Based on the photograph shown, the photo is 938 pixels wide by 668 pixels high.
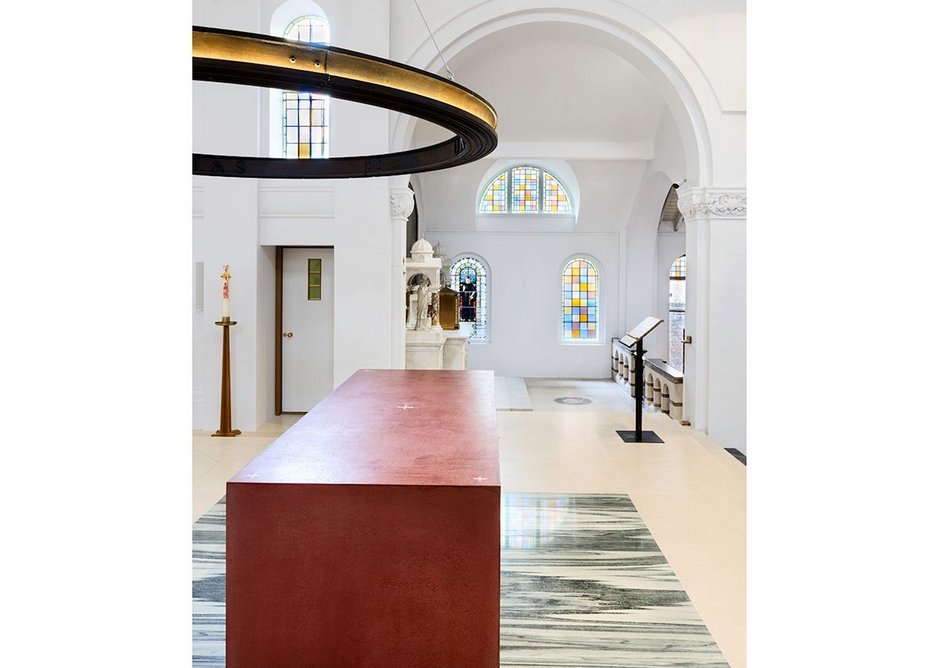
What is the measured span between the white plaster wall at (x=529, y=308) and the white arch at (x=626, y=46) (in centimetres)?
717

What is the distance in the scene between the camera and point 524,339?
15805 millimetres

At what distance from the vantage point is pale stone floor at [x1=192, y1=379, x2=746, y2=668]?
13.4 feet

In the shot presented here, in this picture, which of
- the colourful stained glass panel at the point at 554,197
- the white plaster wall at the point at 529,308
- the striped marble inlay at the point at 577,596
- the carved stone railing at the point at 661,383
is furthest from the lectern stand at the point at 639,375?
the colourful stained glass panel at the point at 554,197

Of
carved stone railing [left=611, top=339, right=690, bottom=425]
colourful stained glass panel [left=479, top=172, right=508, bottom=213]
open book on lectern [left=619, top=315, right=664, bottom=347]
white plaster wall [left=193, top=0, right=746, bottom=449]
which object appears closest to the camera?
open book on lectern [left=619, top=315, right=664, bottom=347]

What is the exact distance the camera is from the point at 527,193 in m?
15.8

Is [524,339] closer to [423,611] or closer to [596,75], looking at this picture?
[596,75]

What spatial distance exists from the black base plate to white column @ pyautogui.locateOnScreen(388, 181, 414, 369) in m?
2.90

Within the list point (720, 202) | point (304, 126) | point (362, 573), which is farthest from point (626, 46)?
point (362, 573)

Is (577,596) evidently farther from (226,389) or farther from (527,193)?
(527,193)

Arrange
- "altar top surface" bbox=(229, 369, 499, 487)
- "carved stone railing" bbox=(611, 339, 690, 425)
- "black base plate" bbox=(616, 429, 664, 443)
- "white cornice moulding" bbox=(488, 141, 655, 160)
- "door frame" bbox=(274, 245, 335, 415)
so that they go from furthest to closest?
"white cornice moulding" bbox=(488, 141, 655, 160) → "carved stone railing" bbox=(611, 339, 690, 425) → "door frame" bbox=(274, 245, 335, 415) → "black base plate" bbox=(616, 429, 664, 443) → "altar top surface" bbox=(229, 369, 499, 487)

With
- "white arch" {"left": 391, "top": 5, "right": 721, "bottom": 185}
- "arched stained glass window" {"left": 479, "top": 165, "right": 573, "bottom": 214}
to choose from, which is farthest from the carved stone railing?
"arched stained glass window" {"left": 479, "top": 165, "right": 573, "bottom": 214}

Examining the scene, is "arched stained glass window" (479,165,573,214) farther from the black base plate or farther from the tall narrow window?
the black base plate
